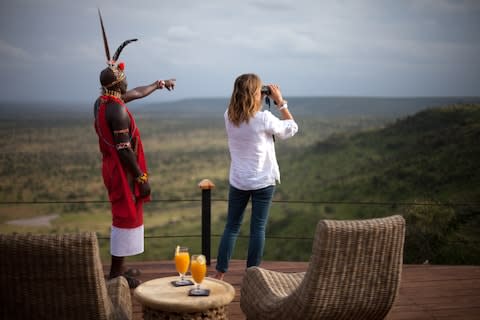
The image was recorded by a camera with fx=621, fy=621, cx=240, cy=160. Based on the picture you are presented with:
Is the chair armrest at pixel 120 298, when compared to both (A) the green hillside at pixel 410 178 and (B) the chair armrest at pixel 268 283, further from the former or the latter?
(A) the green hillside at pixel 410 178

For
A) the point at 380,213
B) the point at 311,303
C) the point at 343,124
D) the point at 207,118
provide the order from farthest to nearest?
the point at 207,118 → the point at 343,124 → the point at 380,213 → the point at 311,303

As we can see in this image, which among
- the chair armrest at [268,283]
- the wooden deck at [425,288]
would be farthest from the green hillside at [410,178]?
the chair armrest at [268,283]

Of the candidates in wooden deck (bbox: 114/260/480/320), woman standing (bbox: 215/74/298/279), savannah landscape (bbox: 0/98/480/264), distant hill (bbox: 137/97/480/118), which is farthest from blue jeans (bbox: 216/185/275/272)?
distant hill (bbox: 137/97/480/118)

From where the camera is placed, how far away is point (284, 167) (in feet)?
107

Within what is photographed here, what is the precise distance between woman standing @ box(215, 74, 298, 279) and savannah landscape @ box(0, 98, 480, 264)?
48.6ft

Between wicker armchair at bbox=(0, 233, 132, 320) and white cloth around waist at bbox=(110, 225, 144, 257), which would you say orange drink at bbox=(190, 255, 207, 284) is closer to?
wicker armchair at bbox=(0, 233, 132, 320)

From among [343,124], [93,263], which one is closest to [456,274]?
[93,263]

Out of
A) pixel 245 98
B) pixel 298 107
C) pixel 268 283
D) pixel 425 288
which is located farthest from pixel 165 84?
pixel 298 107

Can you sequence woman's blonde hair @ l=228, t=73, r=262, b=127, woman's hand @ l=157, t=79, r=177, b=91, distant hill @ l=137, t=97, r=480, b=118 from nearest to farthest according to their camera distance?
woman's blonde hair @ l=228, t=73, r=262, b=127 → woman's hand @ l=157, t=79, r=177, b=91 → distant hill @ l=137, t=97, r=480, b=118

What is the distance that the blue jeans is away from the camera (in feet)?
12.8

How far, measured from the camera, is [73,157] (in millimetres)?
28875

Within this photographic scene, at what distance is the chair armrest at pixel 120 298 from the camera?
274 cm

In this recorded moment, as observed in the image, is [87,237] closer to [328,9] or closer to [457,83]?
[457,83]

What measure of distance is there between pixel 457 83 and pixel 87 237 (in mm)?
20591
